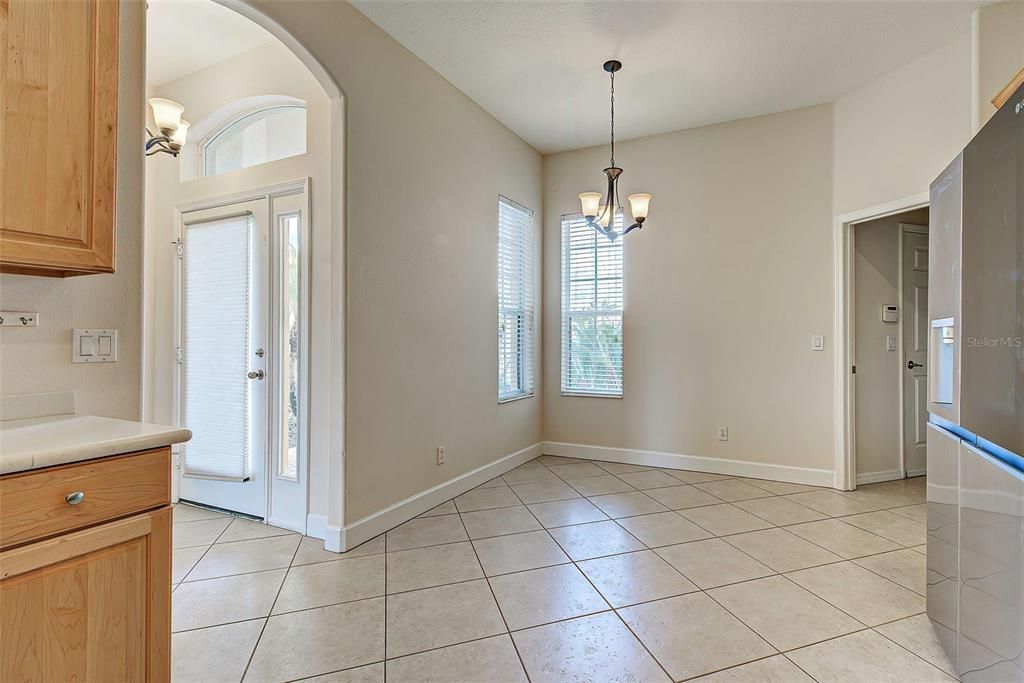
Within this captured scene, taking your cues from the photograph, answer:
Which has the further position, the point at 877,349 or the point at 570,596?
the point at 877,349

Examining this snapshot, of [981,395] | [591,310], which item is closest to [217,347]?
[591,310]

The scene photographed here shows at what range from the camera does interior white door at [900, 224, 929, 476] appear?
13.1ft

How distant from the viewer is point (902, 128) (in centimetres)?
325

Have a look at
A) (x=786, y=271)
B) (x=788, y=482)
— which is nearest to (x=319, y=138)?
(x=786, y=271)

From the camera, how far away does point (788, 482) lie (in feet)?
12.8

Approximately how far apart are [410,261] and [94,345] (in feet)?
5.83

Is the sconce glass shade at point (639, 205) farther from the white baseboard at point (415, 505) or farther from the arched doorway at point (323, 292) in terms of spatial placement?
the white baseboard at point (415, 505)

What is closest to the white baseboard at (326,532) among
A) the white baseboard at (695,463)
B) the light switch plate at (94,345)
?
the light switch plate at (94,345)

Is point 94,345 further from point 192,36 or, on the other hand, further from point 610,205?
point 610,205

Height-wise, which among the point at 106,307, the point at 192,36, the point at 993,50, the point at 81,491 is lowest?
the point at 81,491

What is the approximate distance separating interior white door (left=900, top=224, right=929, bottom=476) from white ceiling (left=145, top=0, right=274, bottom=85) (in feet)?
16.6

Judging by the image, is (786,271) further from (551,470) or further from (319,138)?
(319,138)

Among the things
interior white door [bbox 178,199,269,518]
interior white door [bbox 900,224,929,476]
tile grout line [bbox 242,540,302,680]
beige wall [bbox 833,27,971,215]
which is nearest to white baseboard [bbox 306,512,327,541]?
tile grout line [bbox 242,540,302,680]

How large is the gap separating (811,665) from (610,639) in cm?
70
